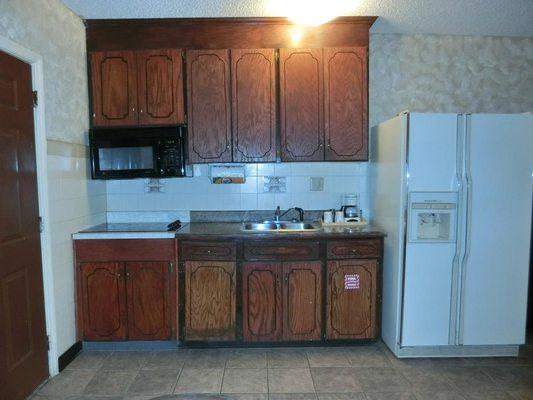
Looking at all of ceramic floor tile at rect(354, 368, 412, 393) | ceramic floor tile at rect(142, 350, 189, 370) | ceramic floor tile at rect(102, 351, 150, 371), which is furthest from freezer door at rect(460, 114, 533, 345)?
ceramic floor tile at rect(102, 351, 150, 371)

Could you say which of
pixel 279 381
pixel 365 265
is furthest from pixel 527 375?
pixel 279 381

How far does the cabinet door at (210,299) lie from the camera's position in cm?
268

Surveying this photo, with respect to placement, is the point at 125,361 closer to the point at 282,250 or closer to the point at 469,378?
the point at 282,250

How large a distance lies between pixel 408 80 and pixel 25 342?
136 inches

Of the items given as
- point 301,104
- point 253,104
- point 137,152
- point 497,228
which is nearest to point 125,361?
point 137,152

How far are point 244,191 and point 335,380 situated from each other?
65.5 inches

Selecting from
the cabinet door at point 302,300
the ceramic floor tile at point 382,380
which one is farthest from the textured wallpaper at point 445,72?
the ceramic floor tile at point 382,380

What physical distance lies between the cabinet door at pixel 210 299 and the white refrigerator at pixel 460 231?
1.20 metres

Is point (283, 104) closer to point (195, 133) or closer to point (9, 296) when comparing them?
point (195, 133)

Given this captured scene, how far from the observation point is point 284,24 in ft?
9.46

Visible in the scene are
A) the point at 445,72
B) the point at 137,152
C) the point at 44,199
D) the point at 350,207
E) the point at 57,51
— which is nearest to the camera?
the point at 44,199

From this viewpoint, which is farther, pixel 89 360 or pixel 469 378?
pixel 89 360

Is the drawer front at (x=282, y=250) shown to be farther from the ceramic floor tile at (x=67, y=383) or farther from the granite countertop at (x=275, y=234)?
the ceramic floor tile at (x=67, y=383)

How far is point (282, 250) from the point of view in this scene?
8.80ft
